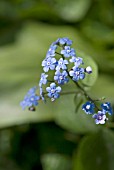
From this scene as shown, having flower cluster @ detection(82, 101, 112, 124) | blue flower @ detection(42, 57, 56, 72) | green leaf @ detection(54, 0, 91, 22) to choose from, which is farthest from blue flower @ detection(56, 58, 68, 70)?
green leaf @ detection(54, 0, 91, 22)

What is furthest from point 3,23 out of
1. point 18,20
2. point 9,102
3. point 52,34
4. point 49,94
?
point 49,94

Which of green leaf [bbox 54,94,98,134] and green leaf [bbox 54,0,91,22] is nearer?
green leaf [bbox 54,94,98,134]

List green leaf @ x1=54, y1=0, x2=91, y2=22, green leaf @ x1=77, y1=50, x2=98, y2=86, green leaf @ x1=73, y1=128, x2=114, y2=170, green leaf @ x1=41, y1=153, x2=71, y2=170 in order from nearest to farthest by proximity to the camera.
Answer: green leaf @ x1=77, y1=50, x2=98, y2=86 < green leaf @ x1=73, y1=128, x2=114, y2=170 < green leaf @ x1=41, y1=153, x2=71, y2=170 < green leaf @ x1=54, y1=0, x2=91, y2=22

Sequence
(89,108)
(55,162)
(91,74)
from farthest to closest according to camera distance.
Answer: (55,162), (91,74), (89,108)

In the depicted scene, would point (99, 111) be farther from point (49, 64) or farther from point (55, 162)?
point (55, 162)

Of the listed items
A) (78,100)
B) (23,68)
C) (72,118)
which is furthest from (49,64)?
(23,68)

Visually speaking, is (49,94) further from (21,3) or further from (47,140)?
(21,3)

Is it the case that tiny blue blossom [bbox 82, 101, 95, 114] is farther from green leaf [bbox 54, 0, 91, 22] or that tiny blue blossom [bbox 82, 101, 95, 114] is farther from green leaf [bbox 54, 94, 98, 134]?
green leaf [bbox 54, 0, 91, 22]
